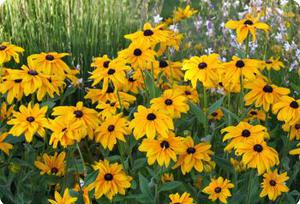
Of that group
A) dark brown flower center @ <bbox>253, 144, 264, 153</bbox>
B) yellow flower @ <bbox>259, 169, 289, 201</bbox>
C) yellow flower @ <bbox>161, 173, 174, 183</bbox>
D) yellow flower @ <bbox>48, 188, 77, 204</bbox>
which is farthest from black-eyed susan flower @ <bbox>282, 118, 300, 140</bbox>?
yellow flower @ <bbox>48, 188, 77, 204</bbox>

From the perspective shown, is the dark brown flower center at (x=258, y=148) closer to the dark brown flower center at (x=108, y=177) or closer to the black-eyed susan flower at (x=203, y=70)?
the black-eyed susan flower at (x=203, y=70)

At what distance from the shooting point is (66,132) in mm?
1879

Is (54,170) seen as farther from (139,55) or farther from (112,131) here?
(139,55)

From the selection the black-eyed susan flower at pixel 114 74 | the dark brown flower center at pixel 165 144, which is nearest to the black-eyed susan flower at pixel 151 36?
the black-eyed susan flower at pixel 114 74

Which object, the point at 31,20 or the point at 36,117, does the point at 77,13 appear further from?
the point at 36,117

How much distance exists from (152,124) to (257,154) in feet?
1.07

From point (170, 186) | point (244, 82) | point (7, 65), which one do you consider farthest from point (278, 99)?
point (7, 65)

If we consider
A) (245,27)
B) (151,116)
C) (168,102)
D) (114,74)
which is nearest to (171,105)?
(168,102)

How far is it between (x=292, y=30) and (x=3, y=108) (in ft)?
7.36

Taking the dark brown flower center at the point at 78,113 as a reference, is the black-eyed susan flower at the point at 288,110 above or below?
above

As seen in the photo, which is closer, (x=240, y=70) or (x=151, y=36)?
(x=240, y=70)

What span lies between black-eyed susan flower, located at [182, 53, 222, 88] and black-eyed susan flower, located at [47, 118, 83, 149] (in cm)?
41

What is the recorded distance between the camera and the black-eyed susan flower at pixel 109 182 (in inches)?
73.4

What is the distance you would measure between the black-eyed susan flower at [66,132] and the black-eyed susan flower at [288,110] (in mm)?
657
